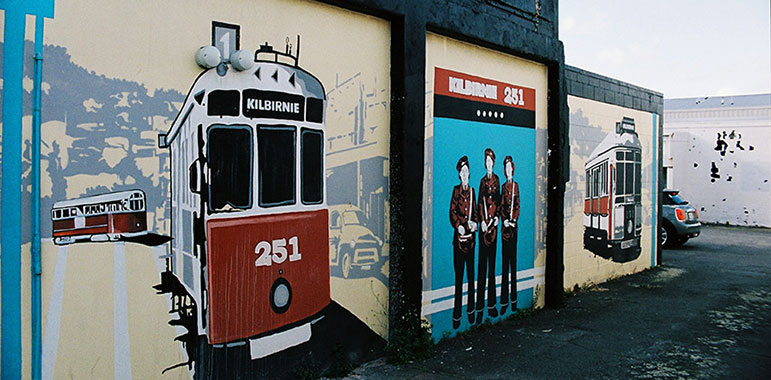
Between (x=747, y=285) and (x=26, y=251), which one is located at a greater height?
(x=26, y=251)

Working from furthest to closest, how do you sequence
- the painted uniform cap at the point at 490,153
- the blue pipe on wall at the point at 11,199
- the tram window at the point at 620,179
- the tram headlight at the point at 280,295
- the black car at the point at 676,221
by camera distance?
1. the black car at the point at 676,221
2. the tram window at the point at 620,179
3. the painted uniform cap at the point at 490,153
4. the tram headlight at the point at 280,295
5. the blue pipe on wall at the point at 11,199

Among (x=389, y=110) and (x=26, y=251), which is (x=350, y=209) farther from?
(x=26, y=251)

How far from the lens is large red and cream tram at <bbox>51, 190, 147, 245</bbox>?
384 cm

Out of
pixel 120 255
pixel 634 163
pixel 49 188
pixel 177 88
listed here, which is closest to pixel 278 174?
pixel 177 88

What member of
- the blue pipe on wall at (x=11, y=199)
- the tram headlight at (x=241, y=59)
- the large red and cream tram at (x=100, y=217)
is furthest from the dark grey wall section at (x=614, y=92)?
the blue pipe on wall at (x=11, y=199)

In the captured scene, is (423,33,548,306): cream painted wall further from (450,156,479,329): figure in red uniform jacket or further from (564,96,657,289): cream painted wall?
(564,96,657,289): cream painted wall

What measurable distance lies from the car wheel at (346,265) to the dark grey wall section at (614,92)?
5.44 m

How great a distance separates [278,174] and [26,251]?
193cm

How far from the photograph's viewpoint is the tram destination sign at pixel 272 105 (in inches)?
189

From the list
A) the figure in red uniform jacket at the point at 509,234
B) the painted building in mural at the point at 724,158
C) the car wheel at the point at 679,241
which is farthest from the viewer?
the painted building in mural at the point at 724,158

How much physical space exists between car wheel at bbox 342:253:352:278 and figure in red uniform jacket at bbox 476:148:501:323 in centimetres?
223

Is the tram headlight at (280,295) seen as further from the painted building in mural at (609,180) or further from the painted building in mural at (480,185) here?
the painted building in mural at (609,180)

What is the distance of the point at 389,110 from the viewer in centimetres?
615

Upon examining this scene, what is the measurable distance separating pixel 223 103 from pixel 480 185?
12.0ft
